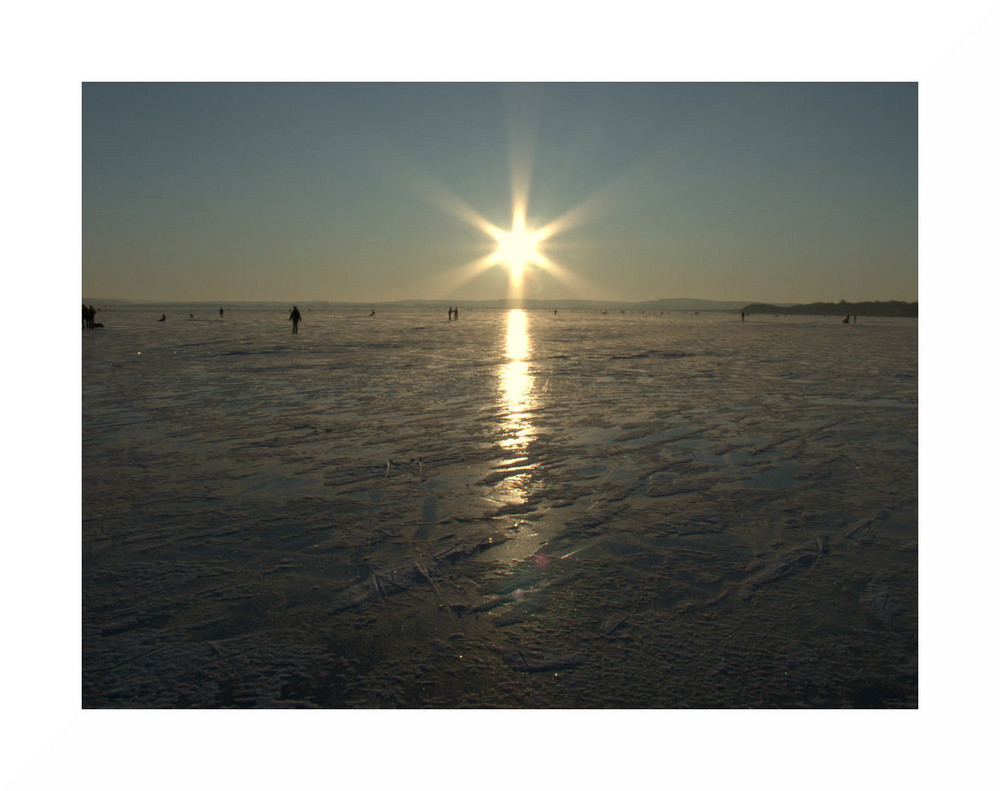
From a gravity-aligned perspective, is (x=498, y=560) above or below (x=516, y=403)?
below

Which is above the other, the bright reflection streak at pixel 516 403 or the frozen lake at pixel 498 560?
the bright reflection streak at pixel 516 403

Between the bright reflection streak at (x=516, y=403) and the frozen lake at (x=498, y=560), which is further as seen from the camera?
the bright reflection streak at (x=516, y=403)

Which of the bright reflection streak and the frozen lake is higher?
the bright reflection streak

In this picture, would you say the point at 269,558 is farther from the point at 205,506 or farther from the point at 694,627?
the point at 694,627

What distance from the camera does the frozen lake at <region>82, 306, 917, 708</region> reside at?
261cm

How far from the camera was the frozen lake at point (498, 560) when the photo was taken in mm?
2607

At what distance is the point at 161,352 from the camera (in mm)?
19719

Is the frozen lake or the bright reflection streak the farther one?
the bright reflection streak

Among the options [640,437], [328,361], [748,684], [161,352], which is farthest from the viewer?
[161,352]

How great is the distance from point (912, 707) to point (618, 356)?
18341 millimetres

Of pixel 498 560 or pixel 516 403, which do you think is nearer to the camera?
pixel 498 560

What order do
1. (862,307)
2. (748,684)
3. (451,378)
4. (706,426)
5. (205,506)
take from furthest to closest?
(862,307) < (451,378) < (706,426) < (205,506) < (748,684)

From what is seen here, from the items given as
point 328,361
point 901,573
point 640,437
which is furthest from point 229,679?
point 328,361

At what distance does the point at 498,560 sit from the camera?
3734mm
